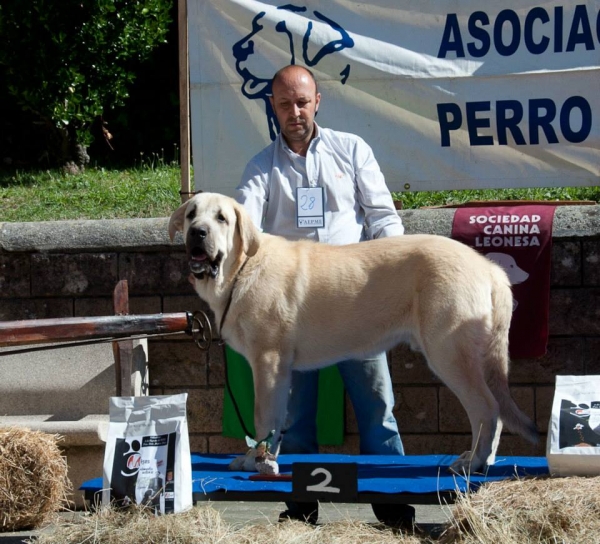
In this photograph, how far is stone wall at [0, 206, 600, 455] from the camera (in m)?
5.89

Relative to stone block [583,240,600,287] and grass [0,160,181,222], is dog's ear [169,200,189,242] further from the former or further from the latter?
grass [0,160,181,222]

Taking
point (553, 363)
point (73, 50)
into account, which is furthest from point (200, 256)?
point (73, 50)

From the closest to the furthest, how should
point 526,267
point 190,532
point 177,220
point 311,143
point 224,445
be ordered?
point 190,532 → point 177,220 → point 311,143 → point 526,267 → point 224,445

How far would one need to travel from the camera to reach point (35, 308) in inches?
246

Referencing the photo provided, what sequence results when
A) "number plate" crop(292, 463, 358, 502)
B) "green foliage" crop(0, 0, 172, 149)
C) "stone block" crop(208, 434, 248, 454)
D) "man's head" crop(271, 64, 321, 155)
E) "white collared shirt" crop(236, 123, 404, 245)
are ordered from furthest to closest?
"green foliage" crop(0, 0, 172, 149)
"stone block" crop(208, 434, 248, 454)
"white collared shirt" crop(236, 123, 404, 245)
"man's head" crop(271, 64, 321, 155)
"number plate" crop(292, 463, 358, 502)

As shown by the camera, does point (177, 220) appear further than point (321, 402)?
No

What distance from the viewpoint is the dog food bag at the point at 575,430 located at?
3750mm

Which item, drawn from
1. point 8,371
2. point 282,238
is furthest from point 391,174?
point 8,371

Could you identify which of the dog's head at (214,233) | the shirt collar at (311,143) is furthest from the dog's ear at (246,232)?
the shirt collar at (311,143)

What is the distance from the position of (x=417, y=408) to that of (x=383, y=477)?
6.18 feet

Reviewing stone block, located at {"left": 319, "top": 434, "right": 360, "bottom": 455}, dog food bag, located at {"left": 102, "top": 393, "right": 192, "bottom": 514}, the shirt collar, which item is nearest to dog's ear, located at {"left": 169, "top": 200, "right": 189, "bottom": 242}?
the shirt collar

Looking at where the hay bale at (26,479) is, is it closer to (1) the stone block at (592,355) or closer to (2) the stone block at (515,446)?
(2) the stone block at (515,446)

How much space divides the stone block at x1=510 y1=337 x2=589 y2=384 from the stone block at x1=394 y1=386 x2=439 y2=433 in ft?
1.82

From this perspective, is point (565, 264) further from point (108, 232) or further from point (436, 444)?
point (108, 232)
